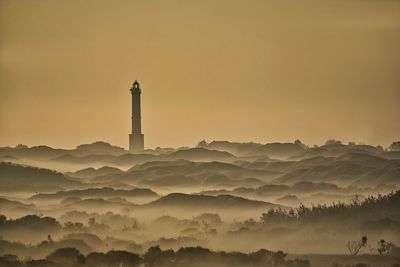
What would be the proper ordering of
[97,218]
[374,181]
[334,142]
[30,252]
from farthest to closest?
[334,142]
[374,181]
[97,218]
[30,252]

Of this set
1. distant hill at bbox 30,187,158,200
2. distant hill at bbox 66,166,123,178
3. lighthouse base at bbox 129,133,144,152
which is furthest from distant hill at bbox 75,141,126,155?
distant hill at bbox 30,187,158,200

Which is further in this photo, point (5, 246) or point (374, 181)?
point (374, 181)

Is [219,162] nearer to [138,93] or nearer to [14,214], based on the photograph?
[138,93]

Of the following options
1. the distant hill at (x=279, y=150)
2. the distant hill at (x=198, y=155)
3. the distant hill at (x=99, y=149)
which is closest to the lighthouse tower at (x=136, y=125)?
the distant hill at (x=99, y=149)

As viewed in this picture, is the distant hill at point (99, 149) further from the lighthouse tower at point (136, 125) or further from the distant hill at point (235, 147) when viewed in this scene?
the distant hill at point (235, 147)

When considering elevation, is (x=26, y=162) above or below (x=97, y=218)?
above

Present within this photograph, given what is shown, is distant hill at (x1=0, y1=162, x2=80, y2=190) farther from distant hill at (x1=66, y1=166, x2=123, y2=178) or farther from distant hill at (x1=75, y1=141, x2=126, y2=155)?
distant hill at (x1=75, y1=141, x2=126, y2=155)

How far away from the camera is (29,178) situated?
6212 cm

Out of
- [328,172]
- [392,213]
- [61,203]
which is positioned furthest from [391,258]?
[61,203]

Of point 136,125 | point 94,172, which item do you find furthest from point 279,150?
point 94,172

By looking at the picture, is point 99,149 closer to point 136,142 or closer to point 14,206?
point 136,142

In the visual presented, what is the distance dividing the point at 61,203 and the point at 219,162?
828 centimetres

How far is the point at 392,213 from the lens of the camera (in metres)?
58.2

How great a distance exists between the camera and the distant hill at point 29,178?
202 ft
